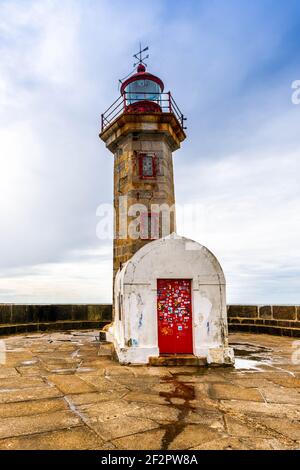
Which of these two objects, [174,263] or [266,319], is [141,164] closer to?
[174,263]

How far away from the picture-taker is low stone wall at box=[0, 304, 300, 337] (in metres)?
13.4

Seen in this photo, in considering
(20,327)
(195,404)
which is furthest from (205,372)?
(20,327)

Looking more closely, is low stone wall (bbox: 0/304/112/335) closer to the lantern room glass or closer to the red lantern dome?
the red lantern dome

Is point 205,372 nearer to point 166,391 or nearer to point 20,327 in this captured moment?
point 166,391

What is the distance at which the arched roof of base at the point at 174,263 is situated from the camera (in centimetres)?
784

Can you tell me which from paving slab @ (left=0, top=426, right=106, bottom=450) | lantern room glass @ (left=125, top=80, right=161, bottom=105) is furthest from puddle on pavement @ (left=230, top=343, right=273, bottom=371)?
lantern room glass @ (left=125, top=80, right=161, bottom=105)

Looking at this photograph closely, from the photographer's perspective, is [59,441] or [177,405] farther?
[177,405]

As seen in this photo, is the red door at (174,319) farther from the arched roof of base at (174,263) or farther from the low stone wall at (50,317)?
the low stone wall at (50,317)

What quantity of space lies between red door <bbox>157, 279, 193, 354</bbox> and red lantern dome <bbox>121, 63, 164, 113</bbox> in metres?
7.94

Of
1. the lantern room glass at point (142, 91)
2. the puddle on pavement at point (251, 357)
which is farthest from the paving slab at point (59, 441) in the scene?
the lantern room glass at point (142, 91)

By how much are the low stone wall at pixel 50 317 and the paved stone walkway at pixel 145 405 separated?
21.7 feet

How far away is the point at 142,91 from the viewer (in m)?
13.5

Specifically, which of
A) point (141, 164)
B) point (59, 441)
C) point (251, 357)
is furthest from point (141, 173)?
point (59, 441)

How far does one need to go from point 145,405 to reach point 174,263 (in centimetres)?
391
